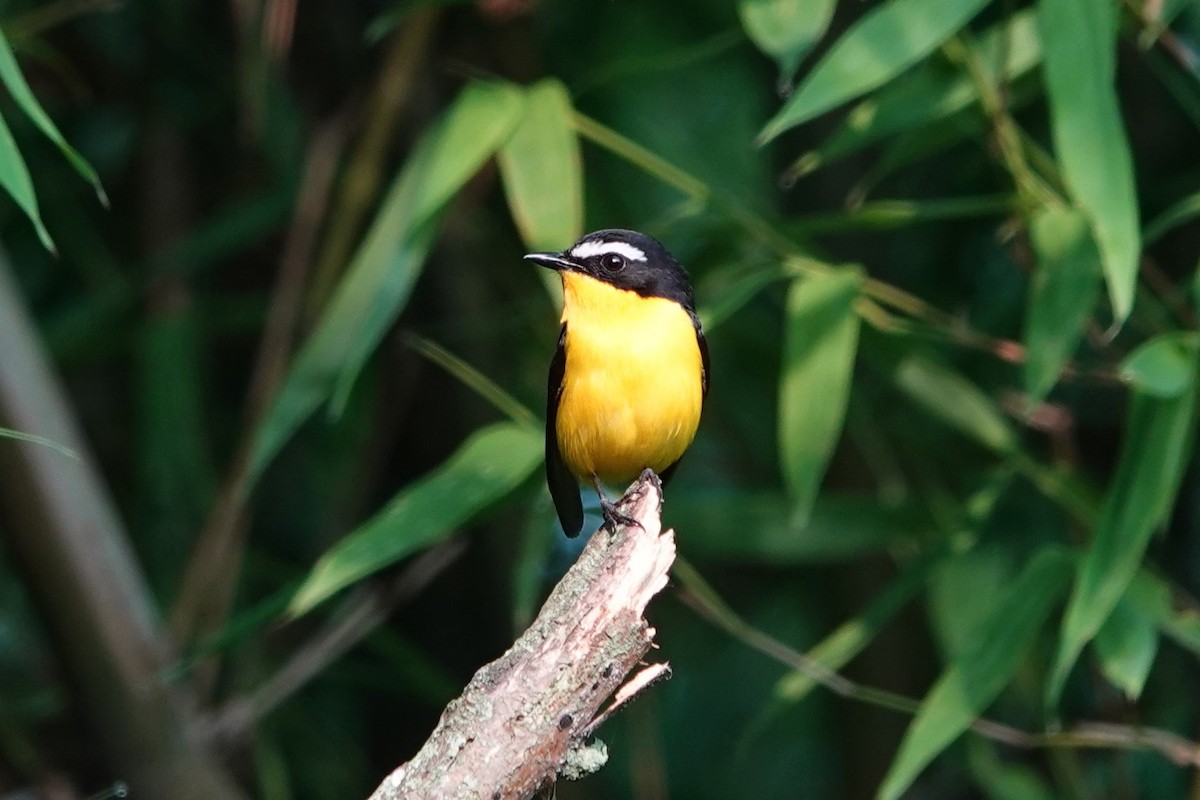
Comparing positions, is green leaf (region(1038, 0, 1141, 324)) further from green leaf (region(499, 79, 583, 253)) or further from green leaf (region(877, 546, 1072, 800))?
green leaf (region(499, 79, 583, 253))

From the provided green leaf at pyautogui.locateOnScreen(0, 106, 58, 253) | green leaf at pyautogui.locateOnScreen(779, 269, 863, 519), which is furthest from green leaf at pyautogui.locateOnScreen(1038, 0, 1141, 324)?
green leaf at pyautogui.locateOnScreen(0, 106, 58, 253)

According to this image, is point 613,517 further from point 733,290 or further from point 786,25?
point 786,25

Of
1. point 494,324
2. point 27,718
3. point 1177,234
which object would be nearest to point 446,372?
point 494,324

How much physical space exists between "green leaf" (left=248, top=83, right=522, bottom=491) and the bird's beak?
9.3 inches

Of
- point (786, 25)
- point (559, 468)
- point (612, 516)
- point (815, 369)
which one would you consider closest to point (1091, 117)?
point (786, 25)

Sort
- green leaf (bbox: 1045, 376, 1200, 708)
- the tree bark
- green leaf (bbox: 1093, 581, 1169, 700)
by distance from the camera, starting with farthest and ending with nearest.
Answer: green leaf (bbox: 1093, 581, 1169, 700)
green leaf (bbox: 1045, 376, 1200, 708)
the tree bark

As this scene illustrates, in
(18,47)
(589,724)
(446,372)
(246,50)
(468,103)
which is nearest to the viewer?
(589,724)

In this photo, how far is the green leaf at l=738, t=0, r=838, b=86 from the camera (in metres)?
3.43

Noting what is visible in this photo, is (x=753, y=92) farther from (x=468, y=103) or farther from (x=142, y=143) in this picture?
(x=142, y=143)

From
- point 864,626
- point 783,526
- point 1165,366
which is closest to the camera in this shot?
point 1165,366

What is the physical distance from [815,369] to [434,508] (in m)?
0.91

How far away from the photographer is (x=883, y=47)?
3.48 m

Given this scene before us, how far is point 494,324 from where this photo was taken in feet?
16.2

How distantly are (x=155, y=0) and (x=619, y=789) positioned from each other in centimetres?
310
